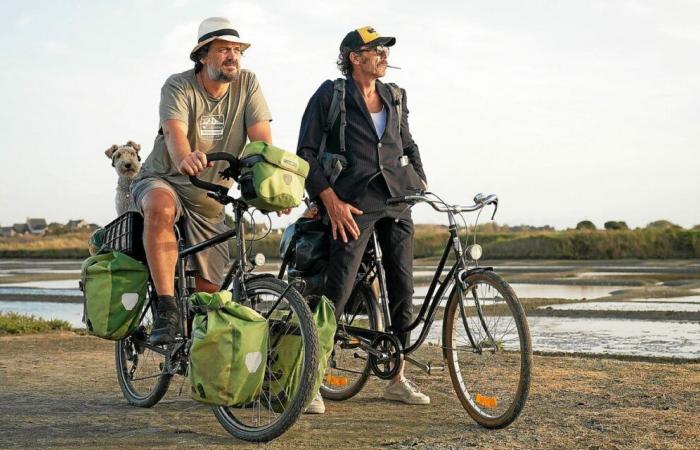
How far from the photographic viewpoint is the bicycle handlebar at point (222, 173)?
17.2 ft

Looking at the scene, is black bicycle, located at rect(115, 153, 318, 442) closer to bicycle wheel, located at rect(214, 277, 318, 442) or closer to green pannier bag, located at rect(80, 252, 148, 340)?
bicycle wheel, located at rect(214, 277, 318, 442)

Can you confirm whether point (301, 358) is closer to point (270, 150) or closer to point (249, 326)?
point (249, 326)

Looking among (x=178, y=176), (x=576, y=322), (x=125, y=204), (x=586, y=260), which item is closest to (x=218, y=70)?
(x=178, y=176)

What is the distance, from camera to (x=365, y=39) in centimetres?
593

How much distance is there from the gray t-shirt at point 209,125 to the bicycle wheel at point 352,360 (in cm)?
116

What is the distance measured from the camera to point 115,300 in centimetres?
591

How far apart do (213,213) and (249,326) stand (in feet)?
4.45

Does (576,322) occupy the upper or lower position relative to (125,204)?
lower

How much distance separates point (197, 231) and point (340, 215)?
903 mm

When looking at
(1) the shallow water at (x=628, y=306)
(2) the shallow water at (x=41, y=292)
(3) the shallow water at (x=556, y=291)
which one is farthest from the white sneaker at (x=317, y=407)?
(2) the shallow water at (x=41, y=292)

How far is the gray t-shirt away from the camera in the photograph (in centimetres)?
578

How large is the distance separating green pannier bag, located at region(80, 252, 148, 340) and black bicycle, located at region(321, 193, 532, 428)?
1292mm

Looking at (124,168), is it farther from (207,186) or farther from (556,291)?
(556,291)

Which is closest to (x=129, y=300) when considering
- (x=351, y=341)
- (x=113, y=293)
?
(x=113, y=293)
